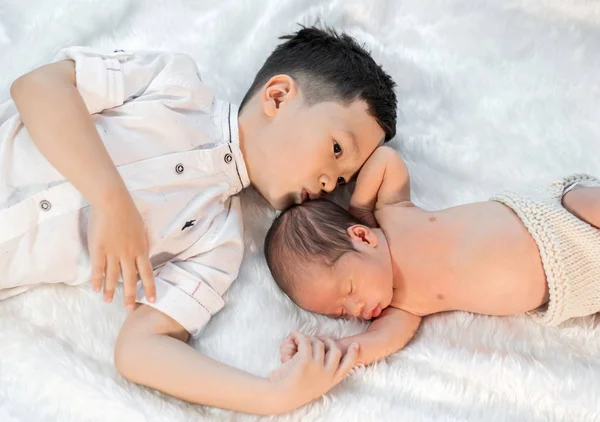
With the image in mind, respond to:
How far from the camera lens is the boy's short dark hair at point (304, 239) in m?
1.21

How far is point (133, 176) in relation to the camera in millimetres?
1179

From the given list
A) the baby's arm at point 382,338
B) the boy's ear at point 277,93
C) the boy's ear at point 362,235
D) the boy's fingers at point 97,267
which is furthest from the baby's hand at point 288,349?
the boy's ear at point 277,93

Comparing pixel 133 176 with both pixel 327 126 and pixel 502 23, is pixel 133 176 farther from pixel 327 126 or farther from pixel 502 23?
pixel 502 23

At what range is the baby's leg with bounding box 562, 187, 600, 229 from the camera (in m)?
1.18

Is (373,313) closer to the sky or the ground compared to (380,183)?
closer to the ground

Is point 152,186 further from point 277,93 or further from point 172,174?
point 277,93

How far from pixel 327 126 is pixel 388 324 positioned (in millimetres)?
403

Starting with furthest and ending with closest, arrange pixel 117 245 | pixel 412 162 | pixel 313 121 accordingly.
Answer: pixel 412 162
pixel 313 121
pixel 117 245

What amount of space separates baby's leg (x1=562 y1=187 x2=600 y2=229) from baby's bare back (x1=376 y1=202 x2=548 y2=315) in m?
0.10

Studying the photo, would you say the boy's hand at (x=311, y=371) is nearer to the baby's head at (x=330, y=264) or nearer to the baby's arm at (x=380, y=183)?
the baby's head at (x=330, y=264)

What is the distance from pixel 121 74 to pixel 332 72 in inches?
16.6

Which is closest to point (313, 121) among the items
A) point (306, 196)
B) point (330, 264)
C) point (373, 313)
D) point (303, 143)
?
point (303, 143)

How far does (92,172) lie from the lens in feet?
3.52

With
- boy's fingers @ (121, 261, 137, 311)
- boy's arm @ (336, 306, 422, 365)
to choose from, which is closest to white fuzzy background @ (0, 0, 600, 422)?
boy's arm @ (336, 306, 422, 365)
